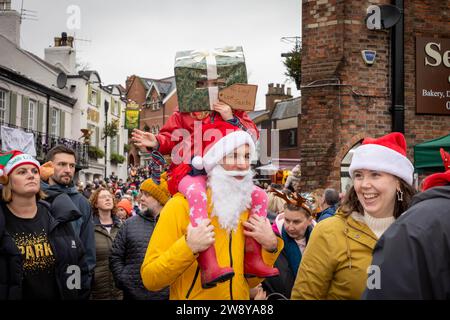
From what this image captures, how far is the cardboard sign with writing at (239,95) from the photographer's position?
134 inches

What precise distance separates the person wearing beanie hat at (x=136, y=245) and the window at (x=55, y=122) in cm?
3105

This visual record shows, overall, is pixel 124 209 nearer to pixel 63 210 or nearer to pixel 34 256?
pixel 63 210

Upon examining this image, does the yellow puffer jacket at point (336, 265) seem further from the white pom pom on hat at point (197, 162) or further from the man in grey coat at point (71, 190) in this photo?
the man in grey coat at point (71, 190)

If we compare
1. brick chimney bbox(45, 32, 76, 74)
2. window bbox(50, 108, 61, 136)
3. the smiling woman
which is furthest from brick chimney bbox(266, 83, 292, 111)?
the smiling woman

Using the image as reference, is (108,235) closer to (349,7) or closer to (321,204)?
(321,204)

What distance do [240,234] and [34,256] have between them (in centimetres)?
174

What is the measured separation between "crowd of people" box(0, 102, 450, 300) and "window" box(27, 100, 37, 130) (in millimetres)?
29419

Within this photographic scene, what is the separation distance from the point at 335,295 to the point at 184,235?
88 centimetres

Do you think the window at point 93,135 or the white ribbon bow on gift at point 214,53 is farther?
the window at point 93,135

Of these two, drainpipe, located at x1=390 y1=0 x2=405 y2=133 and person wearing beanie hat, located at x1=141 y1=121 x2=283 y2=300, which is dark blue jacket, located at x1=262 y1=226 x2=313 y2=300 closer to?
person wearing beanie hat, located at x1=141 y1=121 x2=283 y2=300

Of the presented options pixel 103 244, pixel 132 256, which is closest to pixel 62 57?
pixel 103 244

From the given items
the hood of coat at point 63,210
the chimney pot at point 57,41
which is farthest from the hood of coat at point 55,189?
the chimney pot at point 57,41
